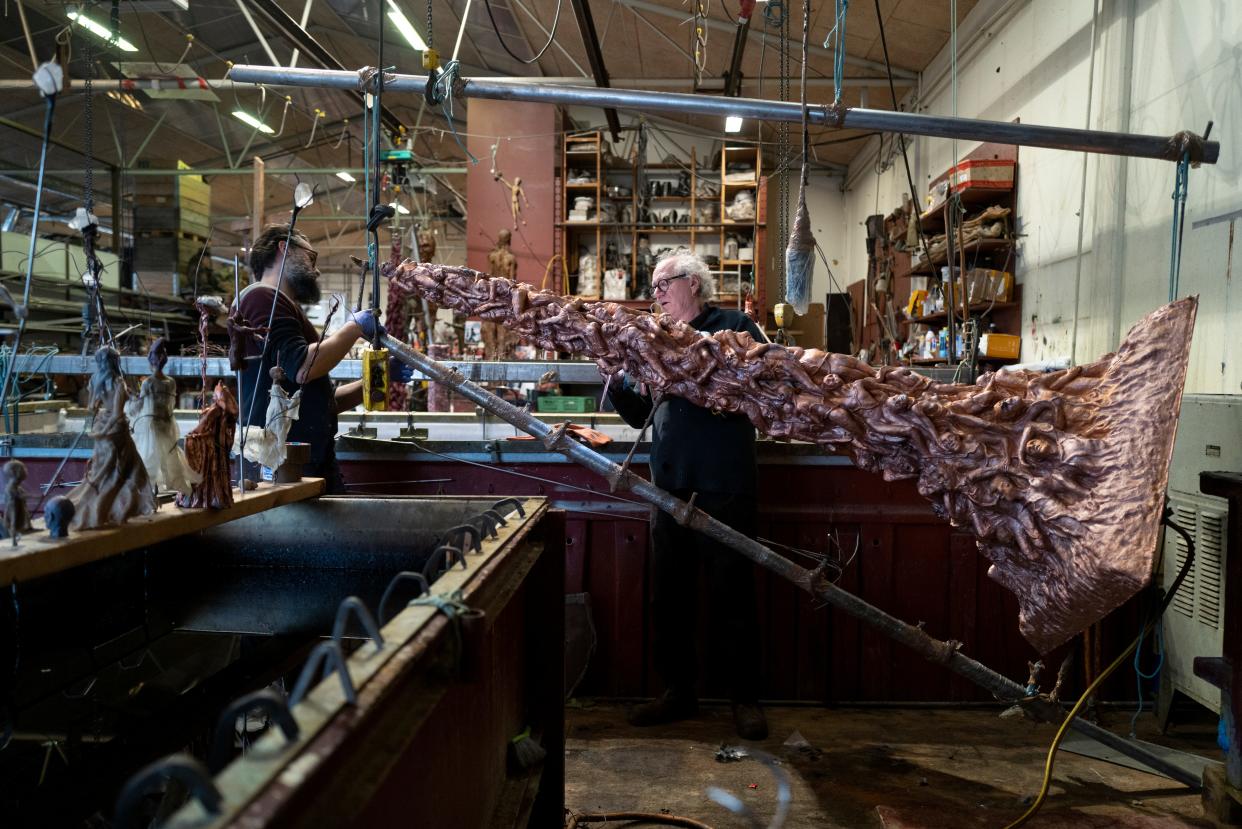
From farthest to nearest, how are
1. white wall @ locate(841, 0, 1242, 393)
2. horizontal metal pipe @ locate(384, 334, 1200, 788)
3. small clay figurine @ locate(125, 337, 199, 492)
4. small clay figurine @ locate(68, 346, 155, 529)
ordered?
1. white wall @ locate(841, 0, 1242, 393)
2. horizontal metal pipe @ locate(384, 334, 1200, 788)
3. small clay figurine @ locate(125, 337, 199, 492)
4. small clay figurine @ locate(68, 346, 155, 529)

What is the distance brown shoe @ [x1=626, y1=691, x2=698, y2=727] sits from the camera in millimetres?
2840

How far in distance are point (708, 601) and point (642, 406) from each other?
0.81 metres

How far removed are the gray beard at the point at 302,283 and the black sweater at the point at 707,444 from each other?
1.09 metres

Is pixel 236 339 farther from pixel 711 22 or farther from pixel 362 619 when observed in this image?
pixel 711 22

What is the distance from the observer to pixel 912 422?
179 cm

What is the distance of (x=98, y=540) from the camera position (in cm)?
115

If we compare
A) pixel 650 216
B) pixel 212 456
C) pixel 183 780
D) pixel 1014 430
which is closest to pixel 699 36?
pixel 650 216

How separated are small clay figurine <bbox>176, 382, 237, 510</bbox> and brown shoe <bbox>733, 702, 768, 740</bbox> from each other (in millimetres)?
1967

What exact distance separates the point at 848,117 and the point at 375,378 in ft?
5.41

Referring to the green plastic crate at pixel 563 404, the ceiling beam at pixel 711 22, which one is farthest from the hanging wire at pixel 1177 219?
the ceiling beam at pixel 711 22

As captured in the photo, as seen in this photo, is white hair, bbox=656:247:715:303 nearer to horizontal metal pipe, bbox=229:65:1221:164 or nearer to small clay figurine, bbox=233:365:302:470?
horizontal metal pipe, bbox=229:65:1221:164

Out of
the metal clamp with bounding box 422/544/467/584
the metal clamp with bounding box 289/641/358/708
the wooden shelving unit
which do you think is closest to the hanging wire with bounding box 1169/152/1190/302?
the metal clamp with bounding box 422/544/467/584

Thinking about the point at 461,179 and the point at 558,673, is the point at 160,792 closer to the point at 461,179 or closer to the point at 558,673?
the point at 558,673

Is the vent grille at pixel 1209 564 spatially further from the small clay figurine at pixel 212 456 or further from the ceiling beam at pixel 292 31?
the ceiling beam at pixel 292 31
